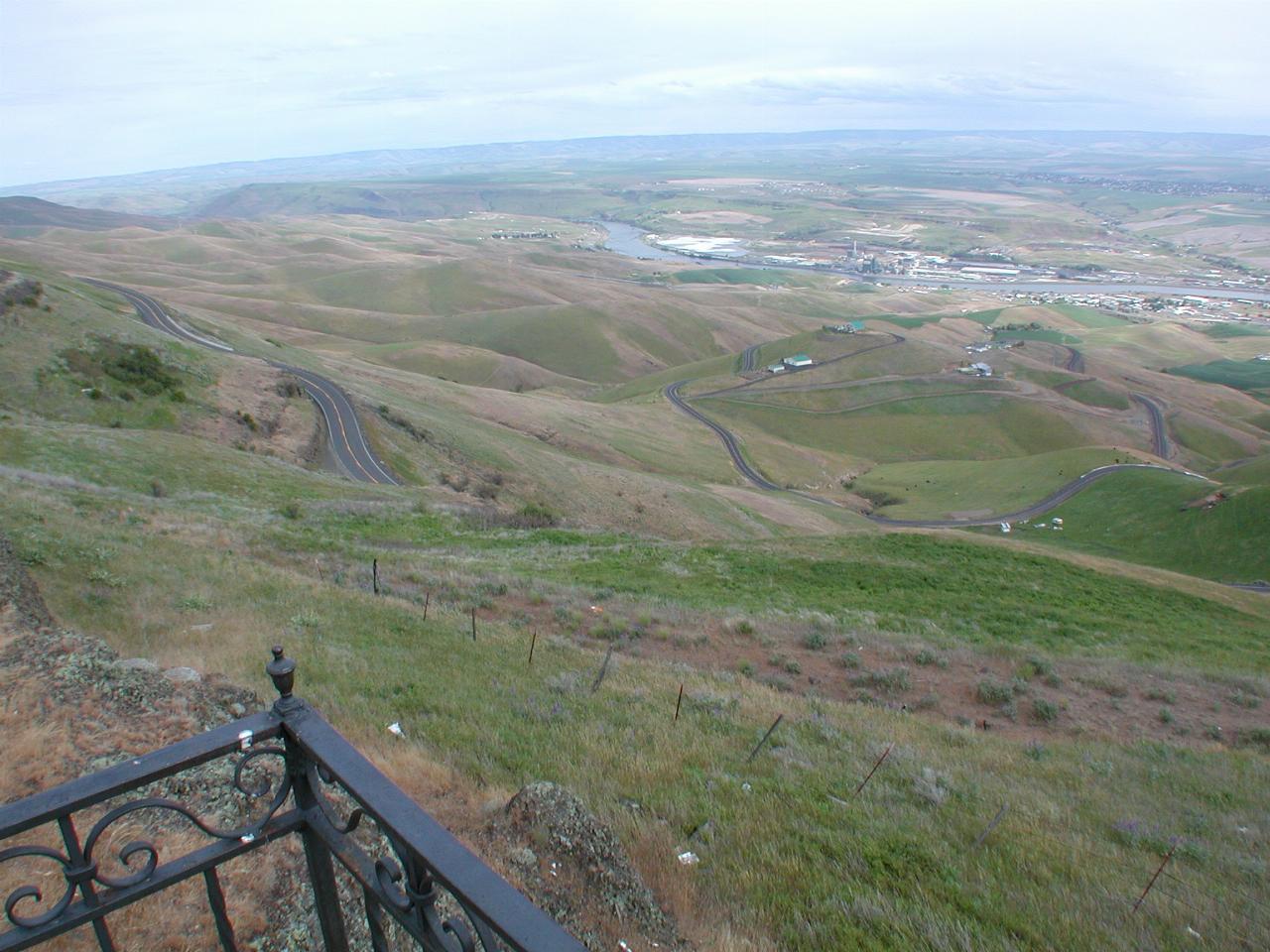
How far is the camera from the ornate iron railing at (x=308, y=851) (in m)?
2.39

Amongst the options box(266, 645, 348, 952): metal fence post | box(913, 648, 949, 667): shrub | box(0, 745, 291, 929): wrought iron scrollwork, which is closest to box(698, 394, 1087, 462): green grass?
box(913, 648, 949, 667): shrub

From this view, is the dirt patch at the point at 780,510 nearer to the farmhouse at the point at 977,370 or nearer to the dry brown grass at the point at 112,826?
the dry brown grass at the point at 112,826

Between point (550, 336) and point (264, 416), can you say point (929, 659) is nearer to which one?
point (264, 416)

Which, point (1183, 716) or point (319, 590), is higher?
point (319, 590)

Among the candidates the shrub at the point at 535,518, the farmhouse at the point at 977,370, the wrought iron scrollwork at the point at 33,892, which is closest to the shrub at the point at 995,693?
the wrought iron scrollwork at the point at 33,892

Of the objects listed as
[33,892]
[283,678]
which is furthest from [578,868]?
[33,892]

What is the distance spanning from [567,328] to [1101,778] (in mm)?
120746

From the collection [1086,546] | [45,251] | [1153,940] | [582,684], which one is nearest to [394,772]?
[582,684]

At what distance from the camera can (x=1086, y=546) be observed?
1909 inches

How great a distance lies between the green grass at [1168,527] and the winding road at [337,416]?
140 feet

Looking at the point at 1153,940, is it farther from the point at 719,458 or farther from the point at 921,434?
the point at 921,434

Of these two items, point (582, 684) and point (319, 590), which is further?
point (319, 590)

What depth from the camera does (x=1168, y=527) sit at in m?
48.4

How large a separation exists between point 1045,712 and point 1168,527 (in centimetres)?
4364
